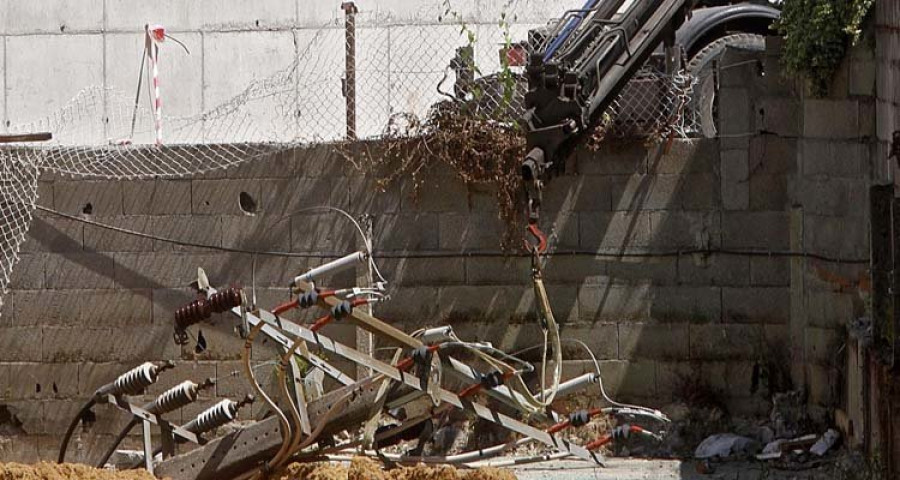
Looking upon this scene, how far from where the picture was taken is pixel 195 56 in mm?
17234

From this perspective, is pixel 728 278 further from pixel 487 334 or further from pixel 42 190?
pixel 42 190

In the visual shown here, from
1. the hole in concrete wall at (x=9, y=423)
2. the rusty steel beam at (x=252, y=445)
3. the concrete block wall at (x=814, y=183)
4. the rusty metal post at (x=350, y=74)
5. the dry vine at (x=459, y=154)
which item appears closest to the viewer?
the rusty steel beam at (x=252, y=445)

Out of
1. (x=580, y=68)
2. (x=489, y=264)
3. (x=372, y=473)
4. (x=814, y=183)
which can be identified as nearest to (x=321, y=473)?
(x=372, y=473)

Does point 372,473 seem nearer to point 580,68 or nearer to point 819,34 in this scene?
point 580,68

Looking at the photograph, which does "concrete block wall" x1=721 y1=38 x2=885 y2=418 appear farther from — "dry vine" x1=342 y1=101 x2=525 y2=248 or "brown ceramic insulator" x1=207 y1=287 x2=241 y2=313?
"brown ceramic insulator" x1=207 y1=287 x2=241 y2=313

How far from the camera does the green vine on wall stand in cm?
954

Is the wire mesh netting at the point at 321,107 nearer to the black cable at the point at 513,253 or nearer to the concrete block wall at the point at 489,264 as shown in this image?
the concrete block wall at the point at 489,264

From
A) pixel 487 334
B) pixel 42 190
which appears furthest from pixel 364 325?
pixel 42 190

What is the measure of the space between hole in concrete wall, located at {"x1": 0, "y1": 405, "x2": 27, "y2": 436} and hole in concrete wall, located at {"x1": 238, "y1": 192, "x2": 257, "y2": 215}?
93.8 inches

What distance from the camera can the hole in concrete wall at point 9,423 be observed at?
1127cm

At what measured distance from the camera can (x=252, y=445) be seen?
8523mm

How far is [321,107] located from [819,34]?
18.0 ft

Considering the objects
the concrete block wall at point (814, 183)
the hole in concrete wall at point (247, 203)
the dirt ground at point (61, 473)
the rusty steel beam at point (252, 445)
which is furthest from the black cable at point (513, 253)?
the dirt ground at point (61, 473)

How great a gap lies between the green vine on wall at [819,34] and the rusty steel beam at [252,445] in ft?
12.6
